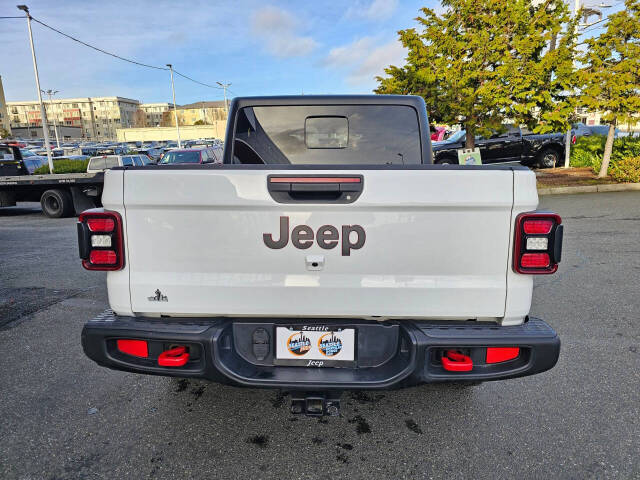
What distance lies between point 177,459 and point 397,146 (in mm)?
2545

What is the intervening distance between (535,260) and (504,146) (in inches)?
609

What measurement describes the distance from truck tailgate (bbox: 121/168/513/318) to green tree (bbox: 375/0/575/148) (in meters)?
11.4

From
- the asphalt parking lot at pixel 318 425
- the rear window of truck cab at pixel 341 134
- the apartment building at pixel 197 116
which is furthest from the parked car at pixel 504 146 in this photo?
the apartment building at pixel 197 116

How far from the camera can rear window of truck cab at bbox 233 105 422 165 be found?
3229 mm

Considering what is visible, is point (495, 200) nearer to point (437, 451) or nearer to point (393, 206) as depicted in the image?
point (393, 206)

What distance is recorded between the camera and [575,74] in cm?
1183

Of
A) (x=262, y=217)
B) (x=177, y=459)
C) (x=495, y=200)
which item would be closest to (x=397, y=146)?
(x=495, y=200)

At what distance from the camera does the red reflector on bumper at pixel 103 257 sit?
2.04 meters

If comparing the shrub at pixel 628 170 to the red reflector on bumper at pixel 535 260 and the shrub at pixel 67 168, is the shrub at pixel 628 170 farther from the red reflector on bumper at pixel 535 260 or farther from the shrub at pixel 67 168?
the shrub at pixel 67 168

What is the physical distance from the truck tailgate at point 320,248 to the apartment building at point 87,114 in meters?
147

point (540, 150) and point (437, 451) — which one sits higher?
point (540, 150)

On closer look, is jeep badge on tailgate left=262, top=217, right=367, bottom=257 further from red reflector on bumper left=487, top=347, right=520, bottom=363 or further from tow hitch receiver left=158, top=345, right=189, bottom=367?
red reflector on bumper left=487, top=347, right=520, bottom=363

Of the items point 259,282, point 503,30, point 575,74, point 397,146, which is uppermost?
point 503,30

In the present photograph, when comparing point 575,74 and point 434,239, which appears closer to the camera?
point 434,239
